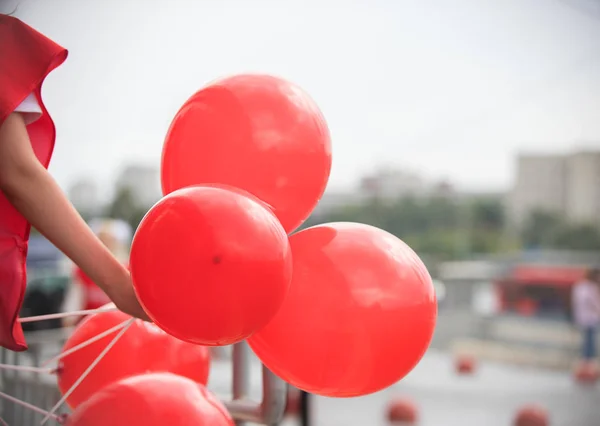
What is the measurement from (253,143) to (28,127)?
1.47ft

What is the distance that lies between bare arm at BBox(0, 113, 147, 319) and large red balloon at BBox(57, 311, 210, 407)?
Result: 1.15ft

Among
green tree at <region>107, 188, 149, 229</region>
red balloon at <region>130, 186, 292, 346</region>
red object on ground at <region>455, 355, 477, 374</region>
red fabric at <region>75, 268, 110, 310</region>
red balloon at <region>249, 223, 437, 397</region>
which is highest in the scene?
red balloon at <region>130, 186, 292, 346</region>

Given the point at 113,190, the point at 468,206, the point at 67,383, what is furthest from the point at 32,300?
the point at 468,206

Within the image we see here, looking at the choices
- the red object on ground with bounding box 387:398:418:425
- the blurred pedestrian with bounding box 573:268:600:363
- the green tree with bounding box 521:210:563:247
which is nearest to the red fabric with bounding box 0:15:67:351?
the red object on ground with bounding box 387:398:418:425

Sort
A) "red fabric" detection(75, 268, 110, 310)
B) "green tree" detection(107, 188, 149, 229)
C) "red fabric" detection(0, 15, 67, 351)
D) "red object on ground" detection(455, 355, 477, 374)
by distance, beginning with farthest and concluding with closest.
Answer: "green tree" detection(107, 188, 149, 229)
"red object on ground" detection(455, 355, 477, 374)
"red fabric" detection(75, 268, 110, 310)
"red fabric" detection(0, 15, 67, 351)

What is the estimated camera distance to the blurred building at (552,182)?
139ft

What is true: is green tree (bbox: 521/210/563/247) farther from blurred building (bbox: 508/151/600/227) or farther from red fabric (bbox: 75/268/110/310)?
red fabric (bbox: 75/268/110/310)

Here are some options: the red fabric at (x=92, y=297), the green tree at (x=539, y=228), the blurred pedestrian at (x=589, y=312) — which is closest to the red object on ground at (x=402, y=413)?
the red fabric at (x=92, y=297)

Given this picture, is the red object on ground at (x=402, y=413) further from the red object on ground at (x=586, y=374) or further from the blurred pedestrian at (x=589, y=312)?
the blurred pedestrian at (x=589, y=312)

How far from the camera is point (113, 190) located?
114 feet

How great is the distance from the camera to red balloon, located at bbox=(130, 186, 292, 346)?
115 cm

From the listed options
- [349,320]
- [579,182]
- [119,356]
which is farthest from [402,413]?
[579,182]

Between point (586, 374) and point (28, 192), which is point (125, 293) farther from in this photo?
point (586, 374)

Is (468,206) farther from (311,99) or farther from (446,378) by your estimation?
(311,99)
